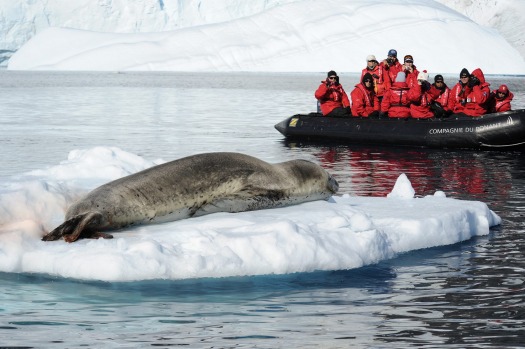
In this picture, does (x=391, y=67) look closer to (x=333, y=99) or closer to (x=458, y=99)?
(x=458, y=99)

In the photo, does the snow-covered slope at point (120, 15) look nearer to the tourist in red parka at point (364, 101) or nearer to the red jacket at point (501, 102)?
the tourist in red parka at point (364, 101)

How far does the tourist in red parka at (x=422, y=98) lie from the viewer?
19.0 metres

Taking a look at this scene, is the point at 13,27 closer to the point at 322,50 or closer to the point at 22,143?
the point at 322,50

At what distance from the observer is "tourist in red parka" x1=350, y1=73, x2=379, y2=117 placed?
780 inches

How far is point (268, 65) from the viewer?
93438mm

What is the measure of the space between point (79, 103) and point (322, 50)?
53.0 metres

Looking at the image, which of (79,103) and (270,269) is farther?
(79,103)

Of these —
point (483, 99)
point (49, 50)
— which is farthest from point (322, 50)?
point (483, 99)

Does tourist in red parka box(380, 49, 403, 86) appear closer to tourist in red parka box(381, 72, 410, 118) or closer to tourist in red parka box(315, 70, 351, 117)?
tourist in red parka box(381, 72, 410, 118)

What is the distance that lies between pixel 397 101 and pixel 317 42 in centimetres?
7196

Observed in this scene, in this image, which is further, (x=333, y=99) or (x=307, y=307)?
(x=333, y=99)

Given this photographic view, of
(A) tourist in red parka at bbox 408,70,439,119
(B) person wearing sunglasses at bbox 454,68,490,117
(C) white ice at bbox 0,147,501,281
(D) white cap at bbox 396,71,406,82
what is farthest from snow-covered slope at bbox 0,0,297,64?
(C) white ice at bbox 0,147,501,281

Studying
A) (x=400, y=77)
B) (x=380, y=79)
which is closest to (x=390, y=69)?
(x=380, y=79)

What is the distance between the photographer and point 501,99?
64.2 ft
